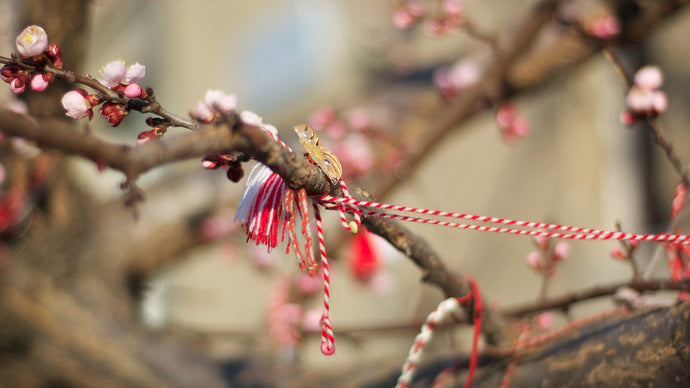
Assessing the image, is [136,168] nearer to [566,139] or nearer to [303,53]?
[566,139]

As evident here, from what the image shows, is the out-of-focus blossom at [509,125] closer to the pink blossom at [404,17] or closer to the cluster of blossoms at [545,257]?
the pink blossom at [404,17]

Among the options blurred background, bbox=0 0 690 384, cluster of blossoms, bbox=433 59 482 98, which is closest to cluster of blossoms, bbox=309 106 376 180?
blurred background, bbox=0 0 690 384

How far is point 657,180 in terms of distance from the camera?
104 inches

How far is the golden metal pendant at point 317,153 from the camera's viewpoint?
68 cm

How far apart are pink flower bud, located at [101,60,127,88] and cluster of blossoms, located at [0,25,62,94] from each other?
75 mm

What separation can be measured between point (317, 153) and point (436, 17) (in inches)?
43.8

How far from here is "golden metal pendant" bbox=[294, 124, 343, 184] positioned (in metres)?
0.68

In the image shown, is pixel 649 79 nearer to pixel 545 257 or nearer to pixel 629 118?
pixel 629 118

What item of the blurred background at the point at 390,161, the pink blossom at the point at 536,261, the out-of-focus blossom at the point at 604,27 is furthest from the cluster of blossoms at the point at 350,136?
the pink blossom at the point at 536,261

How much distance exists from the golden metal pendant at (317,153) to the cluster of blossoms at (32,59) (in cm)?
31

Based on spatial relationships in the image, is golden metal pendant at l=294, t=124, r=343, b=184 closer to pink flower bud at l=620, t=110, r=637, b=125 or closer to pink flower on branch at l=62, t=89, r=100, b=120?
pink flower on branch at l=62, t=89, r=100, b=120

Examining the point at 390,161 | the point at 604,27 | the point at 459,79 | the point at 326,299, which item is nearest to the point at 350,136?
the point at 390,161

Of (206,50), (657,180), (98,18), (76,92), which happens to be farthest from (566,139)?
(98,18)

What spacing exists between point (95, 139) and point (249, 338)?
1.58 meters
